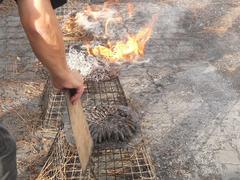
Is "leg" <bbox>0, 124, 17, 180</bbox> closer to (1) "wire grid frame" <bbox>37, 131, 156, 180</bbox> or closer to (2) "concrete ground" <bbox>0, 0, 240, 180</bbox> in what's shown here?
(1) "wire grid frame" <bbox>37, 131, 156, 180</bbox>

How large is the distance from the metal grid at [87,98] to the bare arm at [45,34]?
2.40 metres

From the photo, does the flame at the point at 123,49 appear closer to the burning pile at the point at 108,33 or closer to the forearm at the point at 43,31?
the burning pile at the point at 108,33

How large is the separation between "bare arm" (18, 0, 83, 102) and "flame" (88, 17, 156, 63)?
11.3ft

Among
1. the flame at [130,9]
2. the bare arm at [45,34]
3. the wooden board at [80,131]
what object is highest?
the bare arm at [45,34]

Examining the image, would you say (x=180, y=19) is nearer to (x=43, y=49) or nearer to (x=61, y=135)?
(x=61, y=135)

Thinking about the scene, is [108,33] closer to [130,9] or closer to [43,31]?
[130,9]

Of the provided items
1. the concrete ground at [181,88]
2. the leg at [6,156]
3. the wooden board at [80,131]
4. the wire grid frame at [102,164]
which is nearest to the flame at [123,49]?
the concrete ground at [181,88]

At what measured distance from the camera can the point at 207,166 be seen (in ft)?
14.1

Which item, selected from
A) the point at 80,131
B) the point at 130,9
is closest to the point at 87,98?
the point at 80,131

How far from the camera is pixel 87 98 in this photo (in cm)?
515

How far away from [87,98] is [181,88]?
144 centimetres

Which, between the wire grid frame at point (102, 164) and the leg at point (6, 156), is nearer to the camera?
the leg at point (6, 156)

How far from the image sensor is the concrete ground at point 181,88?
4.46 meters

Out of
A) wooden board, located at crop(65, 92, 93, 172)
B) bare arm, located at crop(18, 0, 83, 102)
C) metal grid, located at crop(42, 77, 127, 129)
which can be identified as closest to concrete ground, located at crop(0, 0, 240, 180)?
metal grid, located at crop(42, 77, 127, 129)
